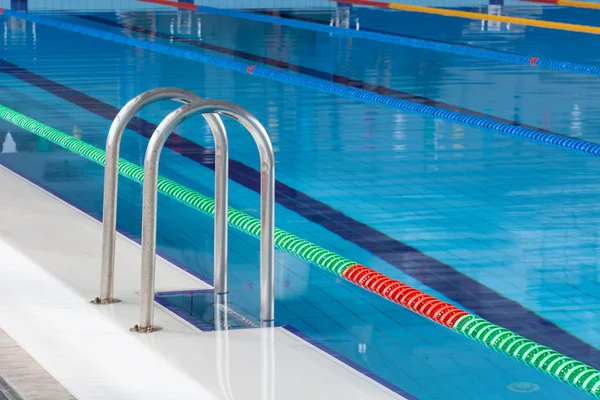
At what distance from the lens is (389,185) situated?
580cm

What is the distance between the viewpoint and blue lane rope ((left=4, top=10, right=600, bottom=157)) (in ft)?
21.9

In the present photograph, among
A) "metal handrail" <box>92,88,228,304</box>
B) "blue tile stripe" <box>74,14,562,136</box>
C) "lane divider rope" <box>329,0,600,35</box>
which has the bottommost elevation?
"blue tile stripe" <box>74,14,562,136</box>

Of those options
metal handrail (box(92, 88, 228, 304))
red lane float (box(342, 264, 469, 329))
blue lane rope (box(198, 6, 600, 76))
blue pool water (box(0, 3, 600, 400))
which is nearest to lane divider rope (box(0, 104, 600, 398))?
red lane float (box(342, 264, 469, 329))

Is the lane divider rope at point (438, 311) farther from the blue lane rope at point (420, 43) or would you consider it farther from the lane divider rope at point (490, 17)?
the lane divider rope at point (490, 17)

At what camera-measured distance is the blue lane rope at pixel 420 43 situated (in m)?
9.87

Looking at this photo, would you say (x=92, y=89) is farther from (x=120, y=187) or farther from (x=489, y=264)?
(x=489, y=264)

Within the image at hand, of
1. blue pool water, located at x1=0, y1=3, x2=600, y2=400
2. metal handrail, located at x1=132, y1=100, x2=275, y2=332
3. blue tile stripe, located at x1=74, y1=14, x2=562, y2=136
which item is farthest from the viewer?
blue tile stripe, located at x1=74, y1=14, x2=562, y2=136

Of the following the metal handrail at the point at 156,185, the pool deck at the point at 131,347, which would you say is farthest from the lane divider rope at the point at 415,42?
the metal handrail at the point at 156,185

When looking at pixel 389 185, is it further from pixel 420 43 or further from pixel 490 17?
pixel 490 17

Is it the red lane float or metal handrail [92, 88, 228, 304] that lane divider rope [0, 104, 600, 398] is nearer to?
the red lane float

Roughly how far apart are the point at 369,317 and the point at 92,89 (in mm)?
5357

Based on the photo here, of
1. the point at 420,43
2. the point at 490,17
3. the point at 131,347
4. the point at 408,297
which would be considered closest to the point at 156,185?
the point at 131,347

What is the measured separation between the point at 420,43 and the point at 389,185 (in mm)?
6503

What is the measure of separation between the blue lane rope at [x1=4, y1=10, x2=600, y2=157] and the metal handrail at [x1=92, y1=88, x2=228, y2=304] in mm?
3238
